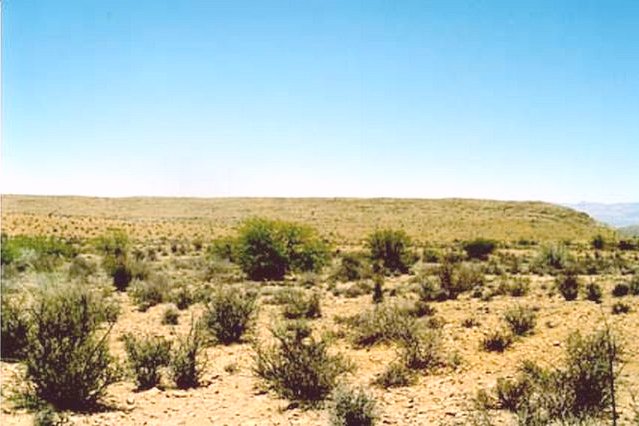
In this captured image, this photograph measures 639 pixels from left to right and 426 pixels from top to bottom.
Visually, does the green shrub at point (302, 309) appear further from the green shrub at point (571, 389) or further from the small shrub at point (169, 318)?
the green shrub at point (571, 389)

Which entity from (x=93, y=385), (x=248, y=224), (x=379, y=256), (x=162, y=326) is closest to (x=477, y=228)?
(x=379, y=256)

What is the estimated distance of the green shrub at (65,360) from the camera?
1038 cm

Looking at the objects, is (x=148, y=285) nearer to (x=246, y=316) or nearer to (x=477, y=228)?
(x=246, y=316)

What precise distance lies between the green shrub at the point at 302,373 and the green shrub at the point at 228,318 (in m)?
4.59

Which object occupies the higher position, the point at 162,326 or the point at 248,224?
the point at 248,224

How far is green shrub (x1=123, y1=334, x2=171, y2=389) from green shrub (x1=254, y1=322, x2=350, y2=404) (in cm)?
187

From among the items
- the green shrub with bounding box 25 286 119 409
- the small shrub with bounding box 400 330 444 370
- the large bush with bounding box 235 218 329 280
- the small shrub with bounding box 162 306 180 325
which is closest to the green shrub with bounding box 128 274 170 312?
the small shrub with bounding box 162 306 180 325

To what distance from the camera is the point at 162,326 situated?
18.0 m

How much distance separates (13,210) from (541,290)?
303 ft

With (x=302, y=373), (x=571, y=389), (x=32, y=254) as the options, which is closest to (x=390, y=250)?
(x=32, y=254)

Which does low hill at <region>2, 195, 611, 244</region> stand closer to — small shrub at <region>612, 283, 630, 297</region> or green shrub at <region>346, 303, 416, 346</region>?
small shrub at <region>612, 283, 630, 297</region>

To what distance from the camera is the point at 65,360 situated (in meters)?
10.6

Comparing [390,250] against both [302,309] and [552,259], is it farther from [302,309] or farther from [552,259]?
[302,309]

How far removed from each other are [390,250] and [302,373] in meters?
26.0
